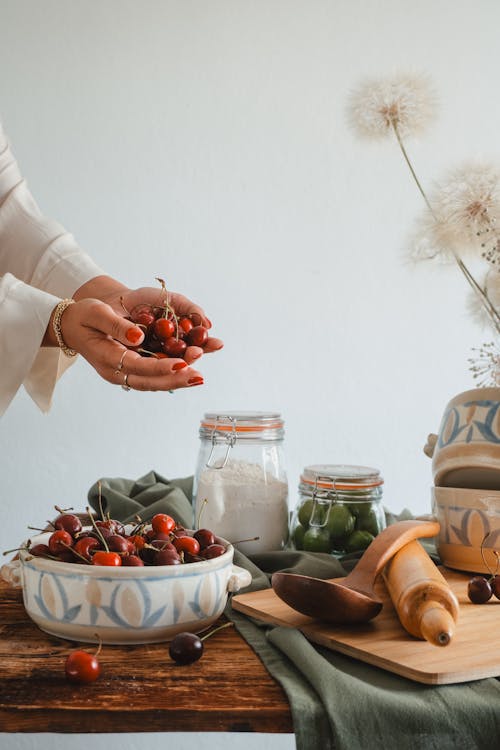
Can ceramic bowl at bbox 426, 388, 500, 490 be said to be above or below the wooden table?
above

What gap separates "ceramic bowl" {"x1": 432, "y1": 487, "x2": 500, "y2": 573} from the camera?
3.27 ft

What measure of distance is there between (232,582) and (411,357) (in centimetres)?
208

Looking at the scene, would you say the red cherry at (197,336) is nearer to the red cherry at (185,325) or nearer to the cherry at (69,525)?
the red cherry at (185,325)

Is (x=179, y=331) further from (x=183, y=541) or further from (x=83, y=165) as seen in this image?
(x=83, y=165)

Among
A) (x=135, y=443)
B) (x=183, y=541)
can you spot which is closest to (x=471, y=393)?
(x=183, y=541)

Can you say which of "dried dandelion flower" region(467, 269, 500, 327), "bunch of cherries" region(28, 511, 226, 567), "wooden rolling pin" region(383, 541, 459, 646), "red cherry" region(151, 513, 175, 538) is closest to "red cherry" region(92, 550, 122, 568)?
"bunch of cherries" region(28, 511, 226, 567)

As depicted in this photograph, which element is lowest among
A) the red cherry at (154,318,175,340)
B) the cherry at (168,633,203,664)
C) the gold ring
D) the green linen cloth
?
the green linen cloth

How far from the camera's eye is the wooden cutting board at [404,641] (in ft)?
2.21

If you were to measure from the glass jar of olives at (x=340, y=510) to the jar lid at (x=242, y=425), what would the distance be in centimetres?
9

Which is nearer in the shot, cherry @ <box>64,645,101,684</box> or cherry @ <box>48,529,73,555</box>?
cherry @ <box>64,645,101,684</box>

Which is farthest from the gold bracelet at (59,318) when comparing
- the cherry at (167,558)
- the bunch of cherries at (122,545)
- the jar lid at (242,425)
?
the cherry at (167,558)

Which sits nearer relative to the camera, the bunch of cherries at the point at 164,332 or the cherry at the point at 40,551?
the cherry at the point at 40,551

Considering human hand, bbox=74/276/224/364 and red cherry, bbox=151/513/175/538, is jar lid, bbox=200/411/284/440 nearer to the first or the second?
human hand, bbox=74/276/224/364

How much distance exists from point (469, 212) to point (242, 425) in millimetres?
438
